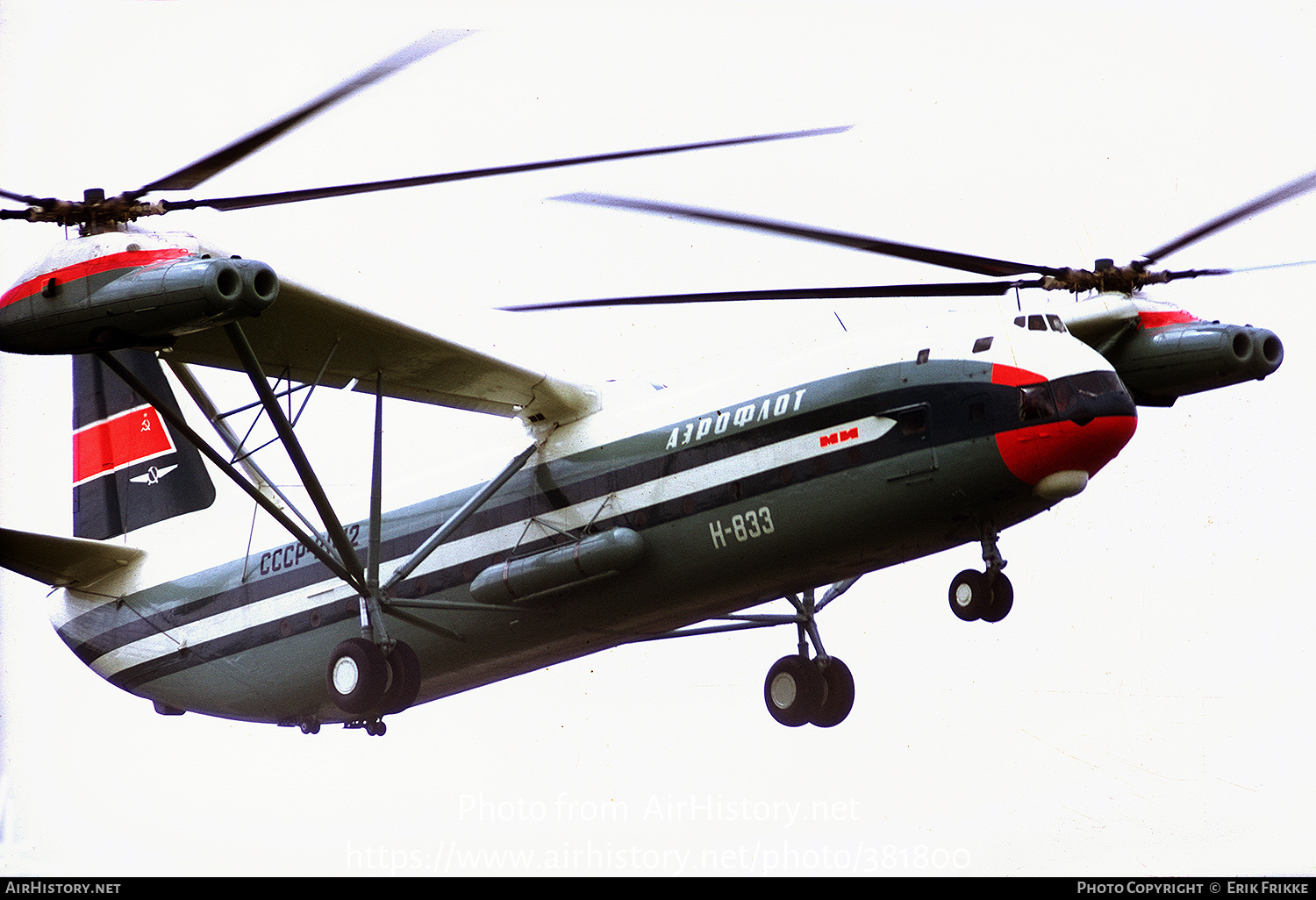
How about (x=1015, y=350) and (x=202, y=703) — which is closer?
(x=1015, y=350)

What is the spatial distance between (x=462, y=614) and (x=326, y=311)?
3586 millimetres

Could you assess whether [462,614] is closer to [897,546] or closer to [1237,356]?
[897,546]

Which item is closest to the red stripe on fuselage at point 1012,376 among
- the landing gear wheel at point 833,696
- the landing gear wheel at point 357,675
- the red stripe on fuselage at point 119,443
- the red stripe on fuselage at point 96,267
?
the landing gear wheel at point 833,696

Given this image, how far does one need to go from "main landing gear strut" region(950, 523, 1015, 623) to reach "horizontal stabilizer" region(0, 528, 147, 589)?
410 inches

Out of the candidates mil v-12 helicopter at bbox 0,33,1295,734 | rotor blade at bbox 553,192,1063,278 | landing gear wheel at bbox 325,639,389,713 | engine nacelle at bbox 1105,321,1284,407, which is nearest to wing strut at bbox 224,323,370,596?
mil v-12 helicopter at bbox 0,33,1295,734

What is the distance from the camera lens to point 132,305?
1455 cm

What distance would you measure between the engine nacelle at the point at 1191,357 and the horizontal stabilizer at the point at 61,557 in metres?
12.1

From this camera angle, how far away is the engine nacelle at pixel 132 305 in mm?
14477

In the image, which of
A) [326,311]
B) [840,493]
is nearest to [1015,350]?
[840,493]

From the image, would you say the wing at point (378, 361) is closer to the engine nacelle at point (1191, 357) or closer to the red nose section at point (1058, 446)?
the red nose section at point (1058, 446)

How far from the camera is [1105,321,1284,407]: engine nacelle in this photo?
1820 centimetres

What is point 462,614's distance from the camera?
18.2m

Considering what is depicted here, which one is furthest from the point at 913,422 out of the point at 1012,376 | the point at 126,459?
the point at 126,459

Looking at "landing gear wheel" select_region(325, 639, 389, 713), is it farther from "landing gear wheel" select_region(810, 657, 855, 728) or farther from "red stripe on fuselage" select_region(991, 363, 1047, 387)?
"red stripe on fuselage" select_region(991, 363, 1047, 387)
